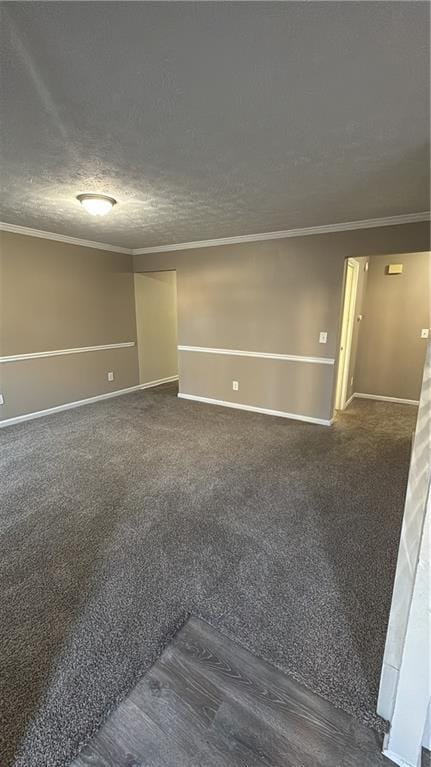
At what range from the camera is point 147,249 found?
16.7 ft

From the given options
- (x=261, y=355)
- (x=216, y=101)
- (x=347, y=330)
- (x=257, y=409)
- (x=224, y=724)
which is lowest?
(x=224, y=724)

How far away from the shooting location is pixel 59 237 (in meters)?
4.20

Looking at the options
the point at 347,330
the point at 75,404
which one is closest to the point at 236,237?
the point at 347,330

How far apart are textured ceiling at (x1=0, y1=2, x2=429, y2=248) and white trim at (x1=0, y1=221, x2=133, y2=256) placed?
123 cm

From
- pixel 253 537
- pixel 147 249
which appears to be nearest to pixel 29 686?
pixel 253 537

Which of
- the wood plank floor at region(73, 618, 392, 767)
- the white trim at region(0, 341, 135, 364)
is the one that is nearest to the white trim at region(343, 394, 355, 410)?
the white trim at region(0, 341, 135, 364)

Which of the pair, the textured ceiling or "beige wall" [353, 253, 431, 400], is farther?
"beige wall" [353, 253, 431, 400]

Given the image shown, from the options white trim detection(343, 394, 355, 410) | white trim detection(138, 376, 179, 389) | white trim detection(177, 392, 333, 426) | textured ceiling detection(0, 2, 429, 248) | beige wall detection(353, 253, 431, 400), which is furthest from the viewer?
white trim detection(138, 376, 179, 389)

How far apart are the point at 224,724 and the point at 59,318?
14.6ft

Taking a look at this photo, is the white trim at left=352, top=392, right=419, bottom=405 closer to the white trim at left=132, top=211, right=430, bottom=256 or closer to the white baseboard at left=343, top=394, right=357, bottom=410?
the white baseboard at left=343, top=394, right=357, bottom=410

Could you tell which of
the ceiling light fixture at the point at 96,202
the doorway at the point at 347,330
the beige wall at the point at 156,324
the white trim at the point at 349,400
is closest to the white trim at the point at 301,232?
the doorway at the point at 347,330

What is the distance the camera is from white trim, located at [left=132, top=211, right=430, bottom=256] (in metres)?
3.23

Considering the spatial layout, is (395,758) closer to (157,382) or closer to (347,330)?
(347,330)

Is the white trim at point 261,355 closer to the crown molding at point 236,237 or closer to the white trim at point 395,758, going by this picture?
the crown molding at point 236,237
